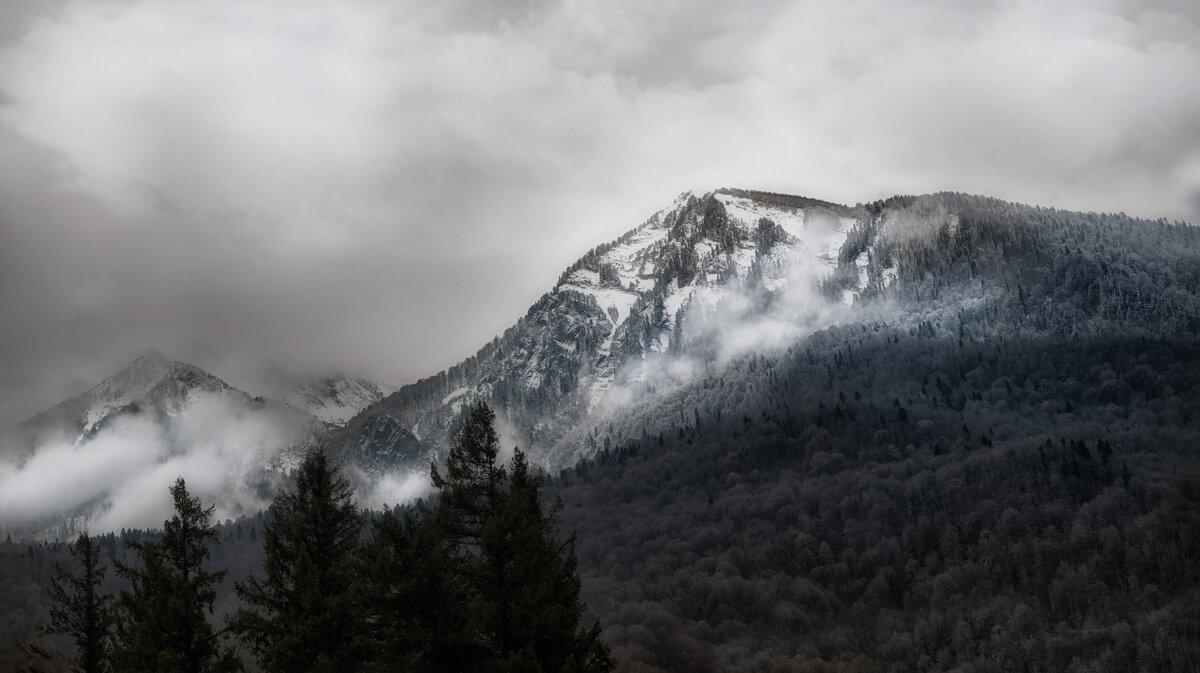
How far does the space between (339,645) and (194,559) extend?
894cm

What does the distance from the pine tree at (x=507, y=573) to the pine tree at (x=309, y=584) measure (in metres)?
5.29

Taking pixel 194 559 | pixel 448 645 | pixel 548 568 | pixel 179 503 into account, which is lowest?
pixel 448 645

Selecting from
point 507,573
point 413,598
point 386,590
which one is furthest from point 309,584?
point 507,573

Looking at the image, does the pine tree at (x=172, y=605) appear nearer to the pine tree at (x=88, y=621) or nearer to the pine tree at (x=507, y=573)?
the pine tree at (x=88, y=621)

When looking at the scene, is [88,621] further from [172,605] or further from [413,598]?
[413,598]

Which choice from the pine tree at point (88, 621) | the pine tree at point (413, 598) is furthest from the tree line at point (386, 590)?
the pine tree at point (88, 621)

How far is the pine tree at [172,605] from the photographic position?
37.9m

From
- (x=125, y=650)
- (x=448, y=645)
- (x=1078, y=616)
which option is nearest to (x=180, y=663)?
(x=125, y=650)

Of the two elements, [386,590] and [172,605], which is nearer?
[172,605]

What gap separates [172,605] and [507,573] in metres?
15.2

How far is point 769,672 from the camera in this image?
579 feet

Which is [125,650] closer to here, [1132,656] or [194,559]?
[194,559]

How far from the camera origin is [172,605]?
3806cm

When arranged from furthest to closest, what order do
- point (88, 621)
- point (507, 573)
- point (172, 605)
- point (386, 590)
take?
1. point (88, 621)
2. point (386, 590)
3. point (507, 573)
4. point (172, 605)
